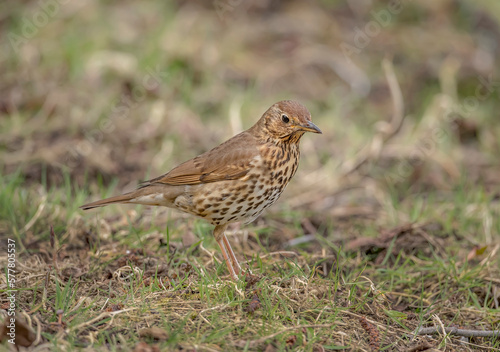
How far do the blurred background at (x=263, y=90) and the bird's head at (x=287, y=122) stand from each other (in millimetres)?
1594

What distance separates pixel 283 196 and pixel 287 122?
82.2 inches

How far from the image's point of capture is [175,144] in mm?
Answer: 7711

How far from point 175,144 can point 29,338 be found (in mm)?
4321

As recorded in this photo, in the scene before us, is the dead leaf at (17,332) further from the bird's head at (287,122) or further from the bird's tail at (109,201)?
the bird's head at (287,122)

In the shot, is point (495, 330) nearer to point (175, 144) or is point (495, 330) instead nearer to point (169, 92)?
point (175, 144)

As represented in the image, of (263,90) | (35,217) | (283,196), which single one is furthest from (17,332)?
(263,90)

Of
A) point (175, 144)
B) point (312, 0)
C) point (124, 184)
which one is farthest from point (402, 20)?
point (124, 184)

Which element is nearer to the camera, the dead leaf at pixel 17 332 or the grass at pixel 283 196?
the dead leaf at pixel 17 332

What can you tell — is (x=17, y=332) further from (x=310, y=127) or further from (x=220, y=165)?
(x=310, y=127)

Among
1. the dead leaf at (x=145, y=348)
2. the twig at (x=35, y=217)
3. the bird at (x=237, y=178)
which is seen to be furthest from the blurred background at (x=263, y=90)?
the dead leaf at (x=145, y=348)

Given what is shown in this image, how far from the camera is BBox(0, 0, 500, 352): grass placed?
4.13 meters

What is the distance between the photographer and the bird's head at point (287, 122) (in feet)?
16.5

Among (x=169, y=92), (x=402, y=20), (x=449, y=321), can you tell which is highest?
(x=402, y=20)

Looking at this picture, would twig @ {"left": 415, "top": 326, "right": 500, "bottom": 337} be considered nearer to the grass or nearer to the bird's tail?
the grass
